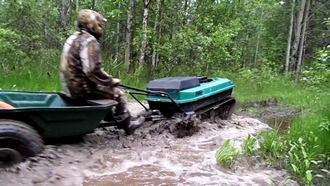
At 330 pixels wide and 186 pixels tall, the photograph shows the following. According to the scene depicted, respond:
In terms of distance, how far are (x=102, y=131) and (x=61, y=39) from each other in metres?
5.49

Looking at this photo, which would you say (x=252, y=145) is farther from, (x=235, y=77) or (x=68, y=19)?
(x=68, y=19)

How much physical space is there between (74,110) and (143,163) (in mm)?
985

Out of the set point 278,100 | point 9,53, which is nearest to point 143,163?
point 9,53

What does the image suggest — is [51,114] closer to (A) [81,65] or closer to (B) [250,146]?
(A) [81,65]

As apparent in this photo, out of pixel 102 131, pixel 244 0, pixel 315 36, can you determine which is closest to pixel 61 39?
pixel 102 131

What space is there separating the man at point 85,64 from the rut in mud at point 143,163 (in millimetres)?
675

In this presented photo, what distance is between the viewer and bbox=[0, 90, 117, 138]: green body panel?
2.99 meters

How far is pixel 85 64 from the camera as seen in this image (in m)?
3.61

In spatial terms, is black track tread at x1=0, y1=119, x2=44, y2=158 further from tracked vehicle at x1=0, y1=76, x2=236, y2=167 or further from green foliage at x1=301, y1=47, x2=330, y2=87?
green foliage at x1=301, y1=47, x2=330, y2=87

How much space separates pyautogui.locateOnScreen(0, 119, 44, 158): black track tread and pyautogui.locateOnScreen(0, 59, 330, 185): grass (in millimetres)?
1992

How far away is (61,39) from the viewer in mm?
9102

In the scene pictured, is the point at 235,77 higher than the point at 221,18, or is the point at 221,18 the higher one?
the point at 221,18

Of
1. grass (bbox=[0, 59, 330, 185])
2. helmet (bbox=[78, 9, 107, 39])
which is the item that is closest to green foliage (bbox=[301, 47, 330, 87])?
grass (bbox=[0, 59, 330, 185])

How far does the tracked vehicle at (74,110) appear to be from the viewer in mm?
2854
